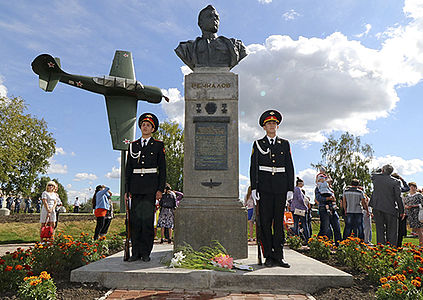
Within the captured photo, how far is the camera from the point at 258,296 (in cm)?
425

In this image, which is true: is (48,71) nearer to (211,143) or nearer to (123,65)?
(123,65)

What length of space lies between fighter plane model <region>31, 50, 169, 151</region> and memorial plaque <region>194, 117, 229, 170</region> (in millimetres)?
18938

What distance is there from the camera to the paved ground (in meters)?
4.12

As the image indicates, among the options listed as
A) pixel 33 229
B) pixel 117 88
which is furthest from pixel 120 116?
pixel 33 229

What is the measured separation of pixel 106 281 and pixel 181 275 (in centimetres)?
106

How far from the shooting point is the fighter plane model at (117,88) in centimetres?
2262

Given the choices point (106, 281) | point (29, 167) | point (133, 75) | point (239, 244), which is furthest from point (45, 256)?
point (29, 167)

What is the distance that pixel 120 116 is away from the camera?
992 inches

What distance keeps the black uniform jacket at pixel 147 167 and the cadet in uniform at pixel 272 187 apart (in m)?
1.55

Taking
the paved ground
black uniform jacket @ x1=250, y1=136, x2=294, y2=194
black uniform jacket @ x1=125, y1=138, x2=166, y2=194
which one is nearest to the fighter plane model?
black uniform jacket @ x1=125, y1=138, x2=166, y2=194

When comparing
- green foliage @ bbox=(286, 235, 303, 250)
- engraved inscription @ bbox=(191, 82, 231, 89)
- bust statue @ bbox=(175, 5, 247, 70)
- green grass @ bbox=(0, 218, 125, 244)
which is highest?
bust statue @ bbox=(175, 5, 247, 70)

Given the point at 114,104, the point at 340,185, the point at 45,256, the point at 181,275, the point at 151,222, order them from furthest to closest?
the point at 340,185 < the point at 114,104 < the point at 151,222 < the point at 45,256 < the point at 181,275

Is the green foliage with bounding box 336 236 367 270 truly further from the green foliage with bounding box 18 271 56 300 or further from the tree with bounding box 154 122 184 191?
the tree with bounding box 154 122 184 191

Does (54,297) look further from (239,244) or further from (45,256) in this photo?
(239,244)
